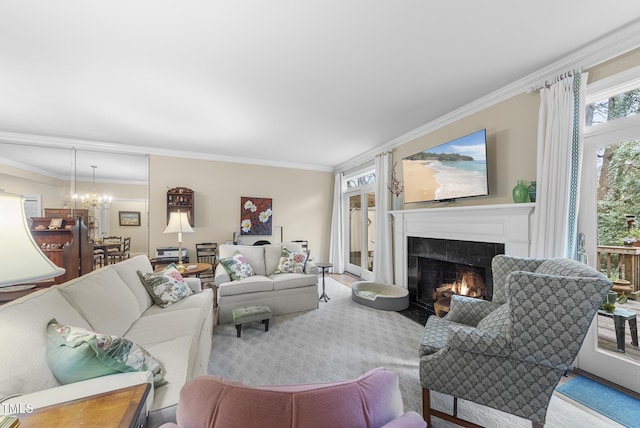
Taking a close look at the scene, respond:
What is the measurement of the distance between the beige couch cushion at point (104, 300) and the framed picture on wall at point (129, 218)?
297 cm

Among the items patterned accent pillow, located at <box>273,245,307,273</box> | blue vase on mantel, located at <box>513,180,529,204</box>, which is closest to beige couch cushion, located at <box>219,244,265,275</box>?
patterned accent pillow, located at <box>273,245,307,273</box>

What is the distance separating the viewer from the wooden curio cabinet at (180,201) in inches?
188

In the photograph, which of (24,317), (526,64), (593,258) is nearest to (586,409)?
(593,258)

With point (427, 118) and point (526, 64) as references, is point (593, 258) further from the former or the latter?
point (427, 118)

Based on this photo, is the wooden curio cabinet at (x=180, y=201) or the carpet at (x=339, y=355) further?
the wooden curio cabinet at (x=180, y=201)

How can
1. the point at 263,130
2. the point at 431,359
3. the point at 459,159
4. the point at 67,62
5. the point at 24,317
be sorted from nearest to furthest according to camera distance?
the point at 24,317 → the point at 431,359 → the point at 67,62 → the point at 459,159 → the point at 263,130

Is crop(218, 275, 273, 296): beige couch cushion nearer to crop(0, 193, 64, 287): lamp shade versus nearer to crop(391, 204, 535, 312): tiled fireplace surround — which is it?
Result: crop(391, 204, 535, 312): tiled fireplace surround

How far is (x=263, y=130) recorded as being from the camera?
151 inches

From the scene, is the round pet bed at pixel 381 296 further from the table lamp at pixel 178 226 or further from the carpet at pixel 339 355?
the table lamp at pixel 178 226

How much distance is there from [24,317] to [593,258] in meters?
3.68

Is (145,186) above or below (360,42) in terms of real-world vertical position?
below

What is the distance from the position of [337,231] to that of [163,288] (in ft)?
13.1

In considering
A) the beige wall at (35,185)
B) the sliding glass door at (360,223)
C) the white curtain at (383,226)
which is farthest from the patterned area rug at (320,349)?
the beige wall at (35,185)

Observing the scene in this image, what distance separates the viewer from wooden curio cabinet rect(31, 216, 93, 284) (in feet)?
11.6
